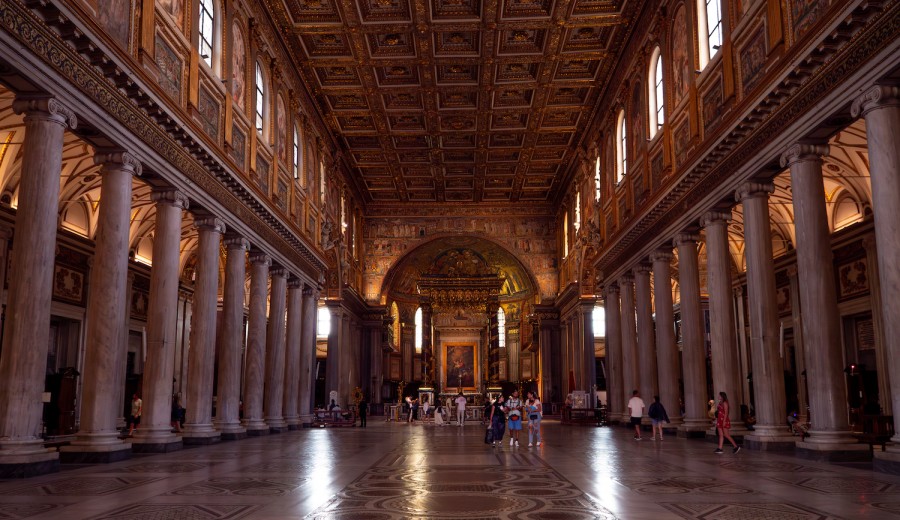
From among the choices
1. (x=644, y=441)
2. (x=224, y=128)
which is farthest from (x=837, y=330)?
(x=224, y=128)

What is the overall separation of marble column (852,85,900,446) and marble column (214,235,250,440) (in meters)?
16.2

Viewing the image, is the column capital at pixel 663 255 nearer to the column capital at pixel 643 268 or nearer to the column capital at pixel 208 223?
the column capital at pixel 643 268

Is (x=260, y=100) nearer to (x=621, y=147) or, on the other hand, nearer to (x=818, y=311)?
(x=621, y=147)

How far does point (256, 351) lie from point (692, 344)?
42.5 feet

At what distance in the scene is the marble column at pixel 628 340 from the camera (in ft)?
90.6

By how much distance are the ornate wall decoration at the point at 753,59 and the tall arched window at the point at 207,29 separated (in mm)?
12728

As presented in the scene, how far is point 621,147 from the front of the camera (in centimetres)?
2912

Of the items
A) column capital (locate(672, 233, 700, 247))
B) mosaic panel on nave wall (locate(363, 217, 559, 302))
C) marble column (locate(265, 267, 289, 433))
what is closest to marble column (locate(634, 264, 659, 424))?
column capital (locate(672, 233, 700, 247))

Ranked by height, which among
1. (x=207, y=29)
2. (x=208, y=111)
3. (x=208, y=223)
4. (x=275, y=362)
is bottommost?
(x=275, y=362)

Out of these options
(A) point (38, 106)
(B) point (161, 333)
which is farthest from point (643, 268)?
(A) point (38, 106)

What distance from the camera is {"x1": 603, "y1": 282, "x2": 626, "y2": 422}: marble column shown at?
1174 inches

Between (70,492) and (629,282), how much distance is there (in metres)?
22.2

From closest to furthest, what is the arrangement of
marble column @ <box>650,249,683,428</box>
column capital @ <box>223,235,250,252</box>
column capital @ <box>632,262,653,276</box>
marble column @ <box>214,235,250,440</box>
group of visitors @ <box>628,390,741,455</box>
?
group of visitors @ <box>628,390,741,455</box>
marble column @ <box>214,235,250,440</box>
column capital @ <box>223,235,250,252</box>
marble column @ <box>650,249,683,428</box>
column capital @ <box>632,262,653,276</box>

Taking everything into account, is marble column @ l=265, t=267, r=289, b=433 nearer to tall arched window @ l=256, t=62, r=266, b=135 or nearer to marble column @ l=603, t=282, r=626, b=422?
tall arched window @ l=256, t=62, r=266, b=135
